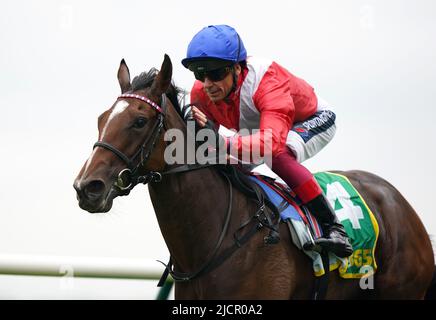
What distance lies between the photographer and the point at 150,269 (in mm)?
5156

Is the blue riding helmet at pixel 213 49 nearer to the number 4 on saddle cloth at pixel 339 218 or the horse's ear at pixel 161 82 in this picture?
the horse's ear at pixel 161 82

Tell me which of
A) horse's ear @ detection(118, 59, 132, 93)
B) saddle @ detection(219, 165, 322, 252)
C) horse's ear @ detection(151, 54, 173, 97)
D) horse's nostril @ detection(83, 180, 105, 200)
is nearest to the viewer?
horse's nostril @ detection(83, 180, 105, 200)

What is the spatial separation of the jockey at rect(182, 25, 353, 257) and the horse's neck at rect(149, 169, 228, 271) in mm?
226

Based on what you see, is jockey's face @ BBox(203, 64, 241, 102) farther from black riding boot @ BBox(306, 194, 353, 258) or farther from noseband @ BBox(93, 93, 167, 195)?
black riding boot @ BBox(306, 194, 353, 258)

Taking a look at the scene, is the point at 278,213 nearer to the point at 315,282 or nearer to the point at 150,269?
the point at 315,282

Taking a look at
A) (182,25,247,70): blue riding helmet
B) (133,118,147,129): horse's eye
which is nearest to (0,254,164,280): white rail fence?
(182,25,247,70): blue riding helmet

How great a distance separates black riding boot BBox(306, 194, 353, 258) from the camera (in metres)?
3.39

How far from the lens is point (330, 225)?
11.3 feet

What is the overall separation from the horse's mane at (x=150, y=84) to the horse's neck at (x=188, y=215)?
0.33 metres

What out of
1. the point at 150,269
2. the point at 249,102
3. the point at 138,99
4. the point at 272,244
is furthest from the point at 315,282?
the point at 150,269

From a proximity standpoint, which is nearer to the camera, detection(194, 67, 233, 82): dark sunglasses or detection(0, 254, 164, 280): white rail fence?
detection(194, 67, 233, 82): dark sunglasses

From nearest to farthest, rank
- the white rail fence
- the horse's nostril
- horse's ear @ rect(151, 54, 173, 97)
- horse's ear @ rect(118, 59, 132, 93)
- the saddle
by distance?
the horse's nostril < horse's ear @ rect(151, 54, 173, 97) < horse's ear @ rect(118, 59, 132, 93) < the saddle < the white rail fence

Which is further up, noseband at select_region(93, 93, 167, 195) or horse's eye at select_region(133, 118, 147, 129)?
horse's eye at select_region(133, 118, 147, 129)
